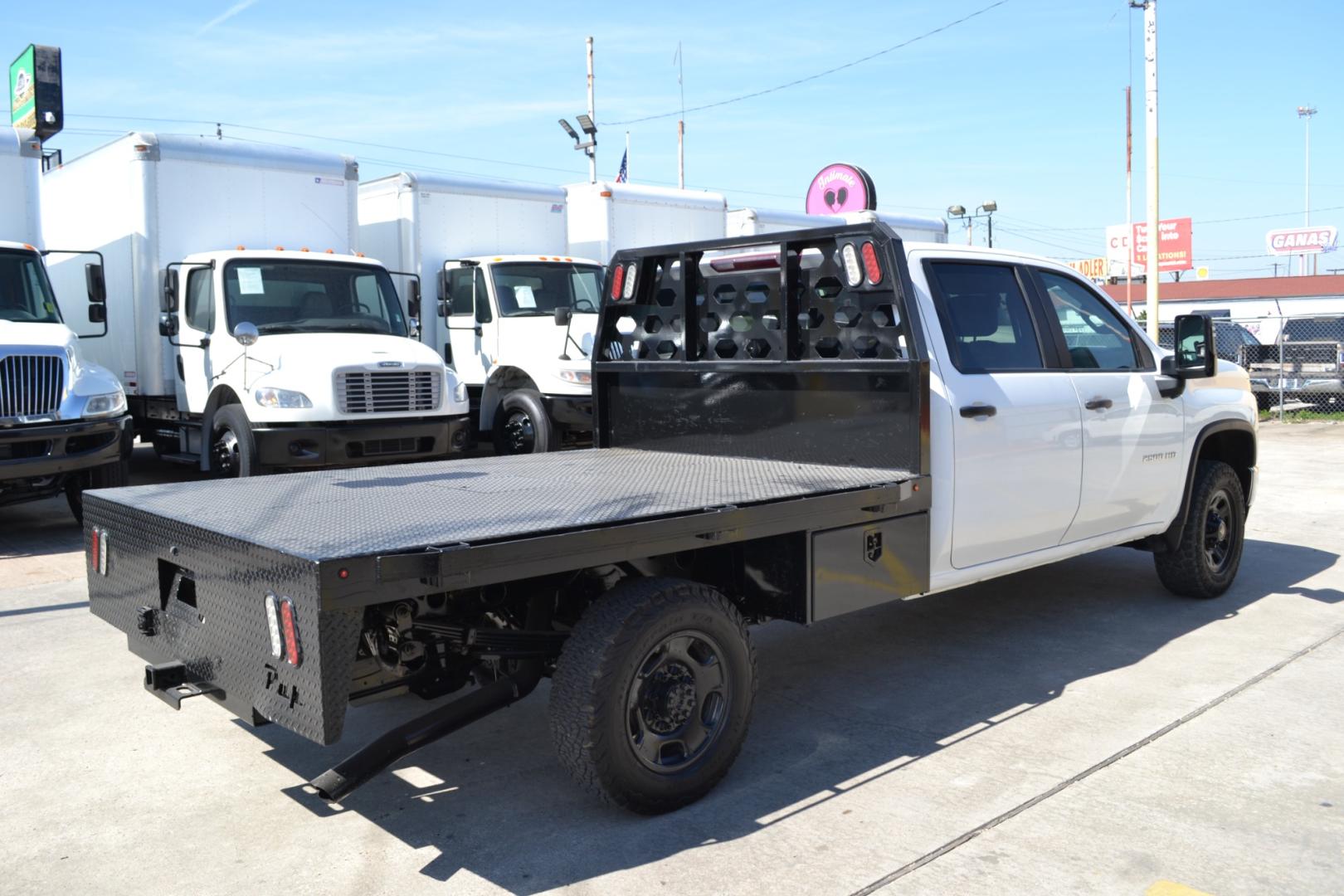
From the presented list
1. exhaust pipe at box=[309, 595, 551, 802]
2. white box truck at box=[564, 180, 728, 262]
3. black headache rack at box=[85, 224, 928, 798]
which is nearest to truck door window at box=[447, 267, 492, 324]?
white box truck at box=[564, 180, 728, 262]

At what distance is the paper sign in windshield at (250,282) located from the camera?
11.1 m

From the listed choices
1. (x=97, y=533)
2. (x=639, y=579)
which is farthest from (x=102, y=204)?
(x=639, y=579)

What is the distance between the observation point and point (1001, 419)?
525 cm

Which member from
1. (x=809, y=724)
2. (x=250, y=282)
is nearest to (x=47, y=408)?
(x=250, y=282)

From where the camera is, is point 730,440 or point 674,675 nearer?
point 674,675

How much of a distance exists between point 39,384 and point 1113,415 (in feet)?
26.0

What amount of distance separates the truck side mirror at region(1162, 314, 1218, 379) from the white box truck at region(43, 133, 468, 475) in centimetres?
662

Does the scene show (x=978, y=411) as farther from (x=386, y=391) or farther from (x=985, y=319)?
(x=386, y=391)

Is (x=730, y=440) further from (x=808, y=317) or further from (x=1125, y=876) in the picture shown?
(x=1125, y=876)

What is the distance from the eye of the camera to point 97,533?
4.48m

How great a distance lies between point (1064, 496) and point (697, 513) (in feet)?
8.32

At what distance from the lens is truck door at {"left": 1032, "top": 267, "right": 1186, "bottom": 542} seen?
5816mm

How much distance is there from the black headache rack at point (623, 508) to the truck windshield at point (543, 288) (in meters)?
7.12

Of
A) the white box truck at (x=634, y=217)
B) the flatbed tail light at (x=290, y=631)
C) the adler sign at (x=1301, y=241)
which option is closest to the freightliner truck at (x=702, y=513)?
the flatbed tail light at (x=290, y=631)
